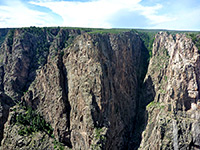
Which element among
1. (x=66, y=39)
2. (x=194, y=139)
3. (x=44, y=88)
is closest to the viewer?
(x=194, y=139)

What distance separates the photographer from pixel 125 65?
292 feet

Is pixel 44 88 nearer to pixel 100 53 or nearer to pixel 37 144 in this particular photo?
pixel 37 144

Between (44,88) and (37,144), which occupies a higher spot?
(44,88)

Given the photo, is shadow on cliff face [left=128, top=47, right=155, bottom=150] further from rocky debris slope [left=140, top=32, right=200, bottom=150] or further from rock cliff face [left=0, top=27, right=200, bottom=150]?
rocky debris slope [left=140, top=32, right=200, bottom=150]

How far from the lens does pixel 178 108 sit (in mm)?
61219

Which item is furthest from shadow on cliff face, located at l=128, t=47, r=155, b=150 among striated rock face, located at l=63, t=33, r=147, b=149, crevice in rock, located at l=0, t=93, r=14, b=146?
crevice in rock, located at l=0, t=93, r=14, b=146

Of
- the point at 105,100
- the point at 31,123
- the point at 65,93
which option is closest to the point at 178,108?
the point at 105,100

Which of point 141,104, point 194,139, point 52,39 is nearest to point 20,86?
point 52,39

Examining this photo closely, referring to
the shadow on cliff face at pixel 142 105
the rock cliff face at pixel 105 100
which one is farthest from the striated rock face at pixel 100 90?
the shadow on cliff face at pixel 142 105

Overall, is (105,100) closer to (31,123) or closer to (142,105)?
(142,105)

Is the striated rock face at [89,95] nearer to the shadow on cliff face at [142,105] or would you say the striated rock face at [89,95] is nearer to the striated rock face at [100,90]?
the striated rock face at [100,90]

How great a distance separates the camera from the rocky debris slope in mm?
56656

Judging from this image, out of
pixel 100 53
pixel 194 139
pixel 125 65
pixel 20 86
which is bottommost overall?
pixel 194 139

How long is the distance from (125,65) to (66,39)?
170 feet
